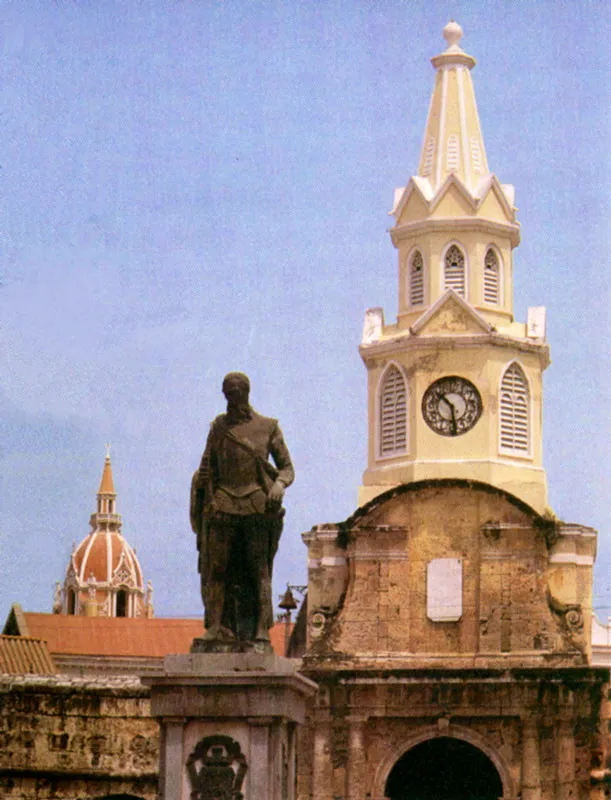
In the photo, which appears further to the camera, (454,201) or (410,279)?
(410,279)

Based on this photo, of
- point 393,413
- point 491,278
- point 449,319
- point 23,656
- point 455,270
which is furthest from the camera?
point 491,278

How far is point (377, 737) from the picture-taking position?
45719 mm

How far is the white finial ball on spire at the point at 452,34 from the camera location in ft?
171

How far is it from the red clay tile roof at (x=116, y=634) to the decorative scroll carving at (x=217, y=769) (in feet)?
200

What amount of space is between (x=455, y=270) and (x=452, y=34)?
265 inches

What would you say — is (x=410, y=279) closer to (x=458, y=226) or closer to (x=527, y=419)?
(x=458, y=226)

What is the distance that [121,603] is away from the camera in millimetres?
122750

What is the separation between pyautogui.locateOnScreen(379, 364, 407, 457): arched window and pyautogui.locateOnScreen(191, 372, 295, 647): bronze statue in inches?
1125

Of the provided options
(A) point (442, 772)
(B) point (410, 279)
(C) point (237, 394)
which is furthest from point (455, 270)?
(C) point (237, 394)

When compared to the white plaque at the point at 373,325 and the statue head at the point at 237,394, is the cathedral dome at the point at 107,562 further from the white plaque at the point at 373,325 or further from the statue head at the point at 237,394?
the statue head at the point at 237,394

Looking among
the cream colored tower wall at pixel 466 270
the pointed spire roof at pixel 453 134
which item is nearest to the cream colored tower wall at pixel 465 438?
the cream colored tower wall at pixel 466 270

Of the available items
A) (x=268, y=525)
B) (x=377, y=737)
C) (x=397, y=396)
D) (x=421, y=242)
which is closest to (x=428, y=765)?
(x=377, y=737)

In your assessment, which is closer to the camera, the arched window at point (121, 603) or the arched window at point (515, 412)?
the arched window at point (515, 412)

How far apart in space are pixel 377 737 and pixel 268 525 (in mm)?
26395
